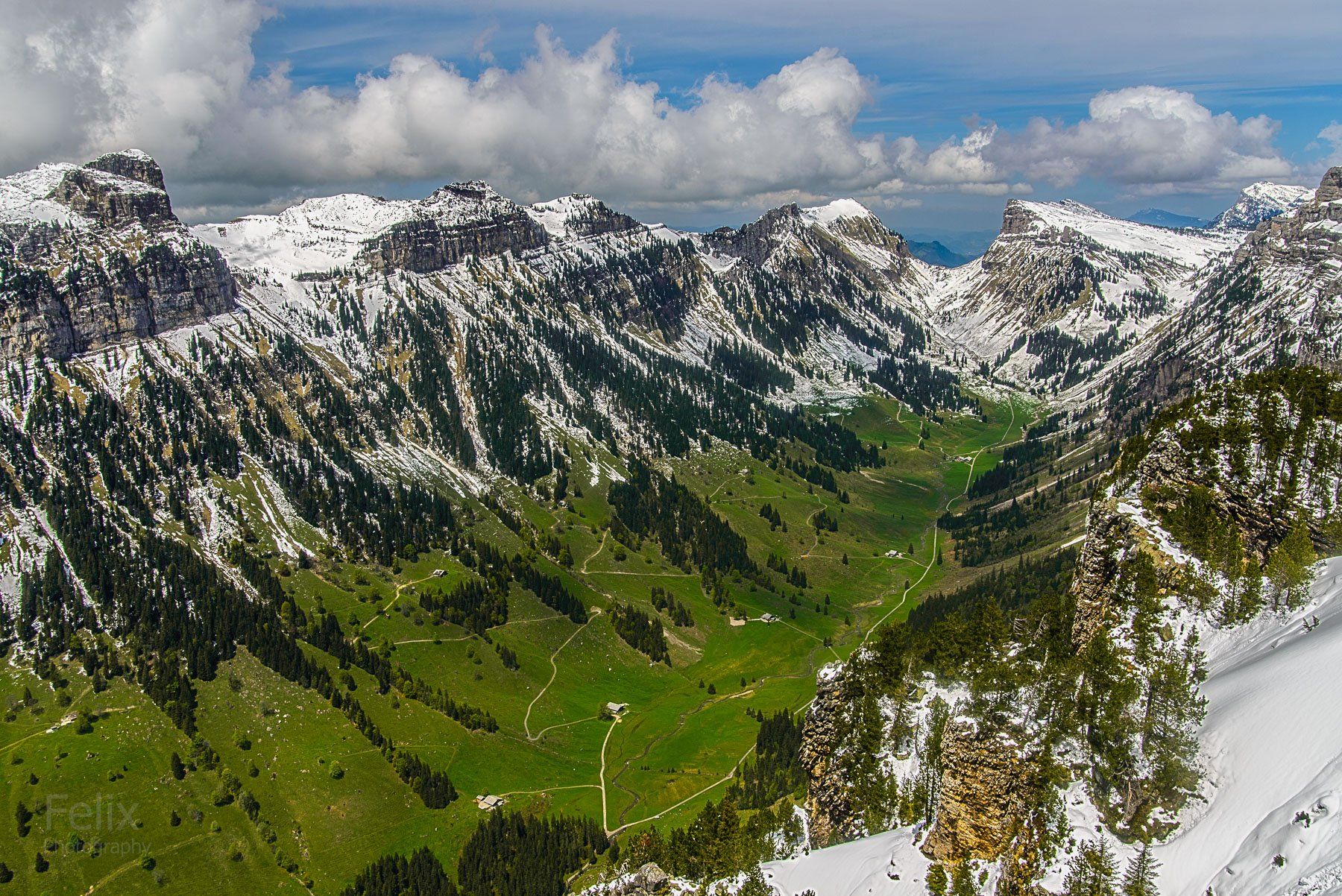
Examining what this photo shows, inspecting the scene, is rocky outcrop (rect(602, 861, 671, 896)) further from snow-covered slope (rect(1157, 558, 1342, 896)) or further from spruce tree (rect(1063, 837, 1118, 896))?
snow-covered slope (rect(1157, 558, 1342, 896))

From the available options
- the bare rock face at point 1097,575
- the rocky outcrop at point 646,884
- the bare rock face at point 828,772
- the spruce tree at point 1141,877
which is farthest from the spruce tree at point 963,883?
the rocky outcrop at point 646,884

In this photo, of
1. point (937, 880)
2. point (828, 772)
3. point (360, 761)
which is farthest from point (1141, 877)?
point (360, 761)

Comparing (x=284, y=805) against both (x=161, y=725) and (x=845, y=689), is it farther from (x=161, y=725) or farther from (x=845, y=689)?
(x=845, y=689)

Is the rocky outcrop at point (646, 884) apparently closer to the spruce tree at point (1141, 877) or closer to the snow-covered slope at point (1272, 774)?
the spruce tree at point (1141, 877)

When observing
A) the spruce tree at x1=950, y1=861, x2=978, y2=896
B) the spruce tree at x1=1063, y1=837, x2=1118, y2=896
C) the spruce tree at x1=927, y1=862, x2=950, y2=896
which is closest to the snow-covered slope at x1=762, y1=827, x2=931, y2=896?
the spruce tree at x1=927, y1=862, x2=950, y2=896

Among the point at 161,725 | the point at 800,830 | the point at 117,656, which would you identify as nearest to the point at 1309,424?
the point at 800,830

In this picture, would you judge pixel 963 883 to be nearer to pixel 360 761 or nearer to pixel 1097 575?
pixel 1097 575

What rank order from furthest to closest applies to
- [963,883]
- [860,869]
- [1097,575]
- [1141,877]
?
[1097,575], [860,869], [963,883], [1141,877]
